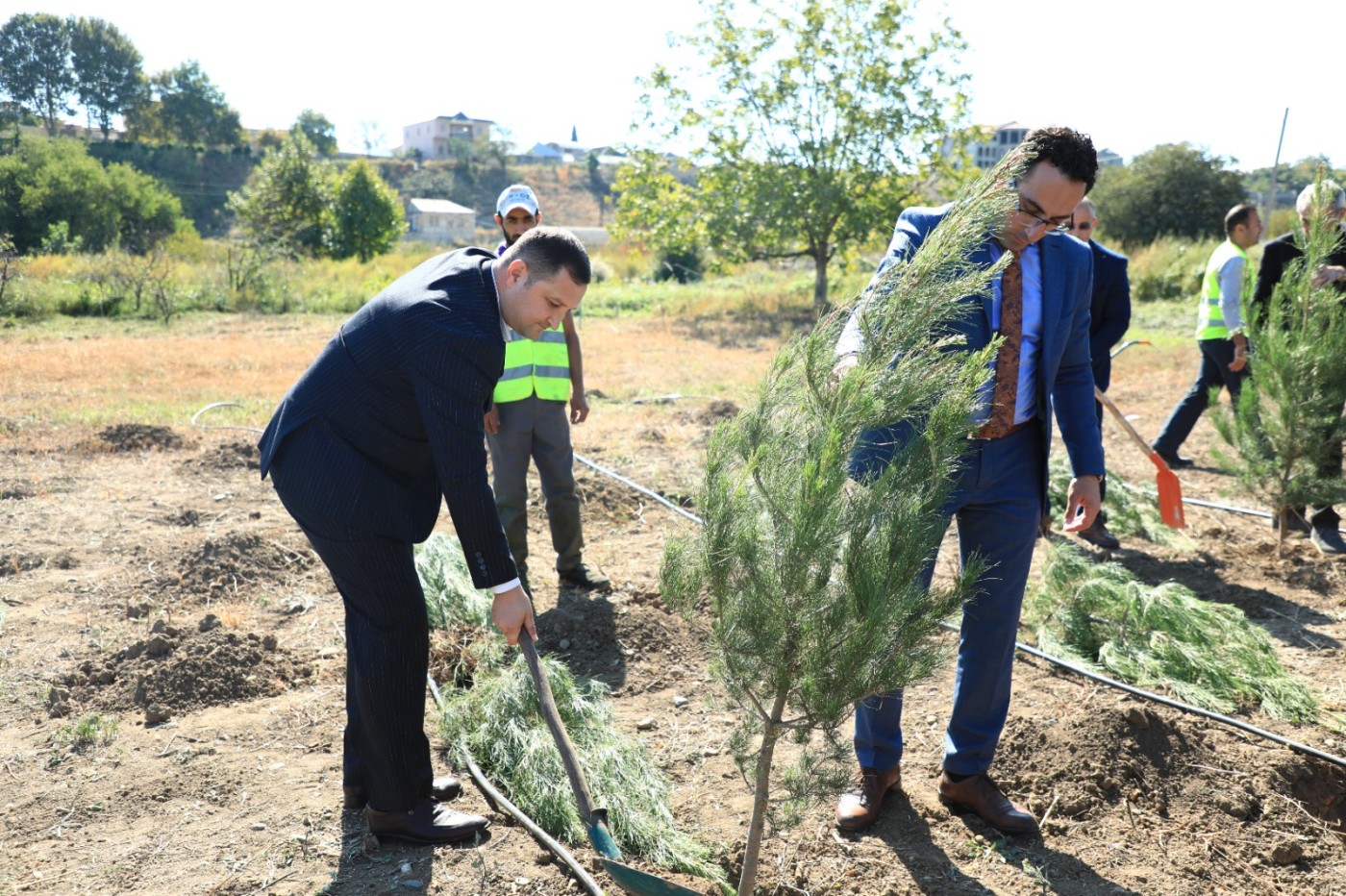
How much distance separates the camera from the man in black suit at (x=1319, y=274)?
5012 mm

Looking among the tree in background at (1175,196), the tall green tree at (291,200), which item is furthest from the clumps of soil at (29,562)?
the tree in background at (1175,196)

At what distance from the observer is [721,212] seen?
20.0m

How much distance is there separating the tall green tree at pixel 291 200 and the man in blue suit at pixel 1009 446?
29704 millimetres

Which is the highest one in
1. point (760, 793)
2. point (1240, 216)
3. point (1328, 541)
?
point (1240, 216)

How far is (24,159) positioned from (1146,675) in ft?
111

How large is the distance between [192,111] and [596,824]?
74.1m

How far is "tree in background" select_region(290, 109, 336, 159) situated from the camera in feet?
249

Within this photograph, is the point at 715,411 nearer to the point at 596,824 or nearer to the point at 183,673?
the point at 183,673

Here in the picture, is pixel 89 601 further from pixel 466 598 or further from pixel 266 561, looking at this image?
pixel 466 598

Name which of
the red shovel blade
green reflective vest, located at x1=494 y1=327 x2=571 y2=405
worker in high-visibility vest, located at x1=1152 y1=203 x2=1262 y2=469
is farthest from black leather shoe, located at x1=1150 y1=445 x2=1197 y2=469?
green reflective vest, located at x1=494 y1=327 x2=571 y2=405

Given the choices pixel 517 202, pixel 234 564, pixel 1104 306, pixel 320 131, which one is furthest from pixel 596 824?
pixel 320 131

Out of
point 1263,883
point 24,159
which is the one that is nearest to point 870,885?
point 1263,883

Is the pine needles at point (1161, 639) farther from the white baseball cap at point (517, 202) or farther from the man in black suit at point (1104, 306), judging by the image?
the white baseball cap at point (517, 202)

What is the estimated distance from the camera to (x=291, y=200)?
31.1m
